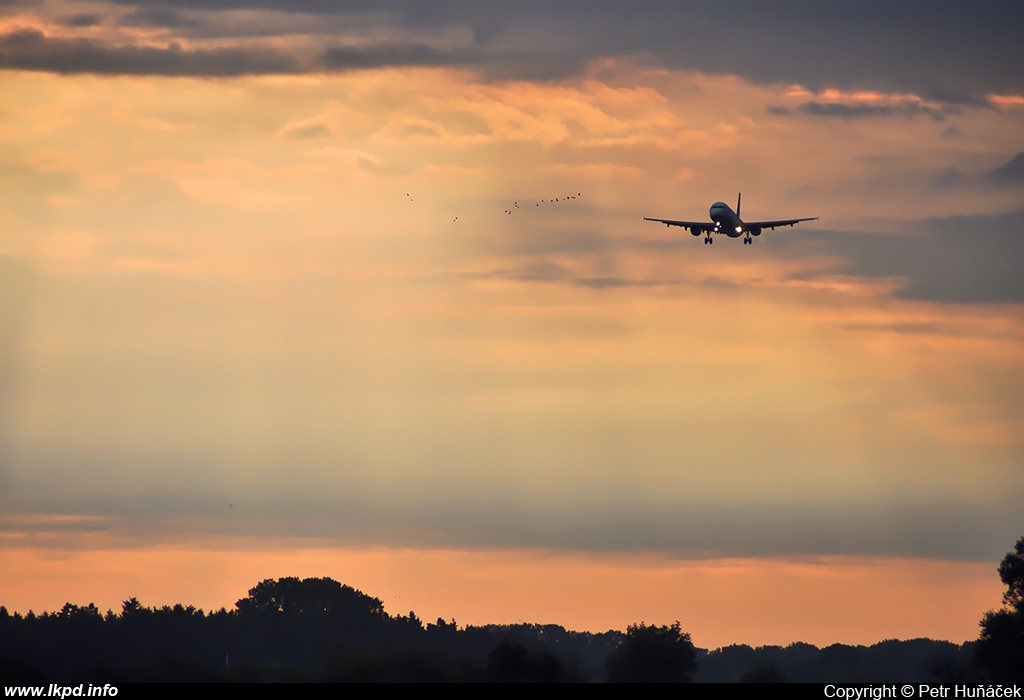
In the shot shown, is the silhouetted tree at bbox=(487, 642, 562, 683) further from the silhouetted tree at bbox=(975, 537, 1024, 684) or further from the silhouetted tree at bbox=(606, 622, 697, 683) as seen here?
the silhouetted tree at bbox=(975, 537, 1024, 684)

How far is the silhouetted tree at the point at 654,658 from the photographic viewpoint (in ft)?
496

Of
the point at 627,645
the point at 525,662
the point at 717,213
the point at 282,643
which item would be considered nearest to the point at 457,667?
the point at 525,662

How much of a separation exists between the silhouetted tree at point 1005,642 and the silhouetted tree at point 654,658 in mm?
34740

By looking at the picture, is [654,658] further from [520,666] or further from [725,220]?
[725,220]

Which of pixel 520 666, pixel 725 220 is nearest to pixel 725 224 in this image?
pixel 725 220

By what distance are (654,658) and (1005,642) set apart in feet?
137

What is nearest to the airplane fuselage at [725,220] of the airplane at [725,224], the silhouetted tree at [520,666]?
the airplane at [725,224]

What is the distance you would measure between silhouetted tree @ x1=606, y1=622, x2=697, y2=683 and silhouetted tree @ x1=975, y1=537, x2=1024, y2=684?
34.7m

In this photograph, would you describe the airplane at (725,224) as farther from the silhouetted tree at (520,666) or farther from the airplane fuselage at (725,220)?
the silhouetted tree at (520,666)

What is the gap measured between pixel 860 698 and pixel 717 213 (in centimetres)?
7338

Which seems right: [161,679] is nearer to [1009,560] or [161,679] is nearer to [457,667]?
[457,667]

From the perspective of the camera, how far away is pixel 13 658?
5694 inches

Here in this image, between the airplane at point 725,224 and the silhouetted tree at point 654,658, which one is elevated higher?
the airplane at point 725,224

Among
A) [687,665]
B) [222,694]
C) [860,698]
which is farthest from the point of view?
[687,665]
